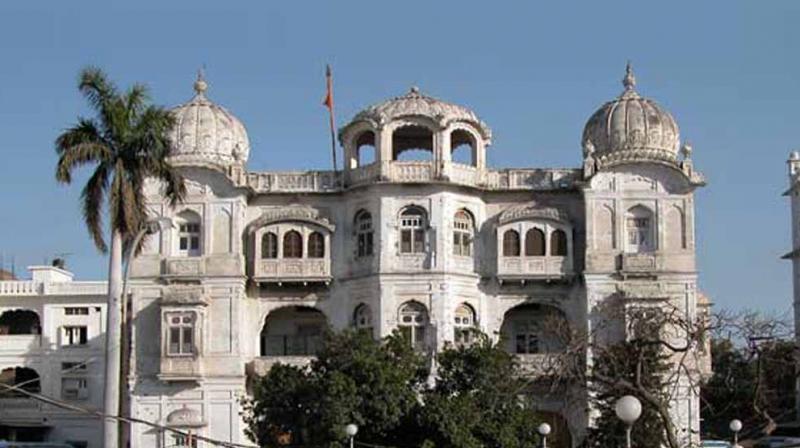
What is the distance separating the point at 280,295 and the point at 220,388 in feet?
13.8

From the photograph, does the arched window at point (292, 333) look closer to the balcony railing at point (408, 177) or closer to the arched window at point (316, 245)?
the arched window at point (316, 245)

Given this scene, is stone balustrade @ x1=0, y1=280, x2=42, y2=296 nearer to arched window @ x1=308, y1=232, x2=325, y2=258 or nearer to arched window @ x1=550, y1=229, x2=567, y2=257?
arched window @ x1=308, y1=232, x2=325, y2=258

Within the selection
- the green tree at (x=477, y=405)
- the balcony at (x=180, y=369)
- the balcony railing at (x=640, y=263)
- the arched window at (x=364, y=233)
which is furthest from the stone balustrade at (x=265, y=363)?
the balcony railing at (x=640, y=263)

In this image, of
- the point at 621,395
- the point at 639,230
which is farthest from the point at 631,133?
the point at 621,395

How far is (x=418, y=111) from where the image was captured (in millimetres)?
54031

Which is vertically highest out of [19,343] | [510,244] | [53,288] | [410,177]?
[410,177]

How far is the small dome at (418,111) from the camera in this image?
5391 centimetres

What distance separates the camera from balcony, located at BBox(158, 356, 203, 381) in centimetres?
5266

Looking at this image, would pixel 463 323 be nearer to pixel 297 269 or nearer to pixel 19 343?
pixel 297 269

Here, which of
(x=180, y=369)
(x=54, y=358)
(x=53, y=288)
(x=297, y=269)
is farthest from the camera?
(x=53, y=288)

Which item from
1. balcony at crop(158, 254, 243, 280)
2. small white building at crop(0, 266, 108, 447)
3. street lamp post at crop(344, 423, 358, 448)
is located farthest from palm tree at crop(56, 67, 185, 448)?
small white building at crop(0, 266, 108, 447)

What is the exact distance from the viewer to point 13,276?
7275 cm

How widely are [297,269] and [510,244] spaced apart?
7.76 m

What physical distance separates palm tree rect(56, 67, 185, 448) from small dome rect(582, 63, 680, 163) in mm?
19357
